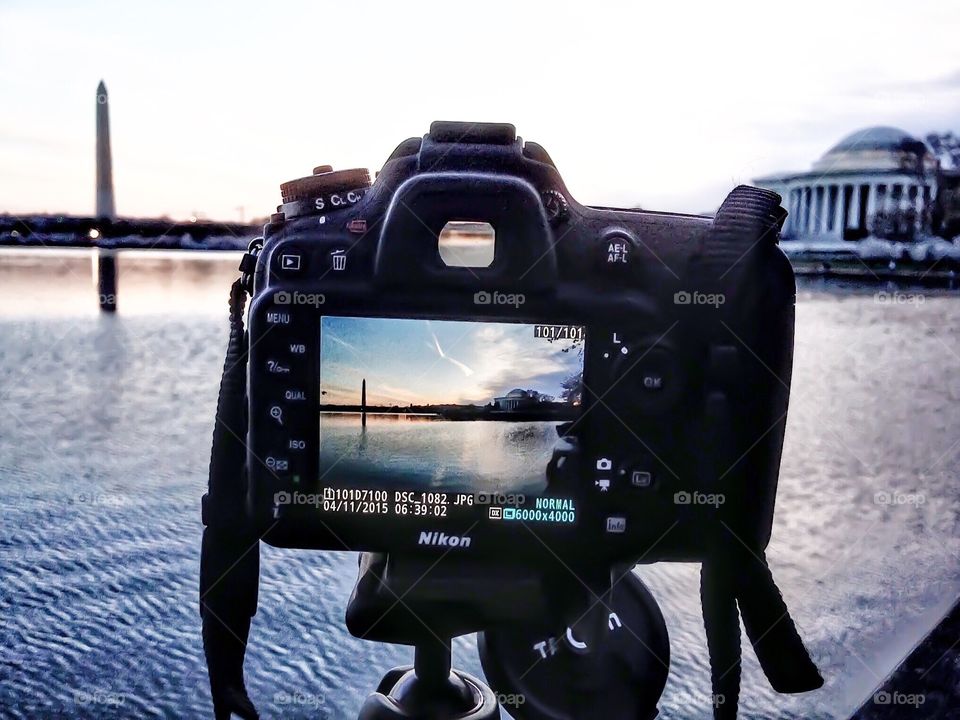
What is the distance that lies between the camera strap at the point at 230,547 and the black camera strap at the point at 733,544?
38cm

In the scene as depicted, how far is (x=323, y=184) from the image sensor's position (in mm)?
694

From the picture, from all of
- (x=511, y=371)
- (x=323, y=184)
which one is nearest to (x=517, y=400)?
(x=511, y=371)

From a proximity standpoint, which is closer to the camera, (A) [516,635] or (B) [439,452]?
(B) [439,452]

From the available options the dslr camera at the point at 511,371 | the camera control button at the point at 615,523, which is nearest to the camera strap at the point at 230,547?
the dslr camera at the point at 511,371

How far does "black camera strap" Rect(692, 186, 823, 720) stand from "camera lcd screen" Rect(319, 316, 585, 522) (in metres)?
0.11

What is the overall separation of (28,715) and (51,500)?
55 cm

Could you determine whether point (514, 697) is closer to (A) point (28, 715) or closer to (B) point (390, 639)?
(B) point (390, 639)

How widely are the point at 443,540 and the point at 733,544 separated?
24 cm

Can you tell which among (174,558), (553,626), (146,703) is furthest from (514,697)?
(174,558)

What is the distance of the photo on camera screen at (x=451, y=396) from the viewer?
26.0 inches

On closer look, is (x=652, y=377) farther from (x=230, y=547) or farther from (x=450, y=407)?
(x=230, y=547)

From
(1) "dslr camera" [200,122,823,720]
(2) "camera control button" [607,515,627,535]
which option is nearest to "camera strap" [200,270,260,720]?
(1) "dslr camera" [200,122,823,720]

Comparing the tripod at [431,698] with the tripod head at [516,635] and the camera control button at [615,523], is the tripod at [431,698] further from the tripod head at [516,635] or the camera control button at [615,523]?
the camera control button at [615,523]

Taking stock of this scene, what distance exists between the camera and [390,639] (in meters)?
0.79
